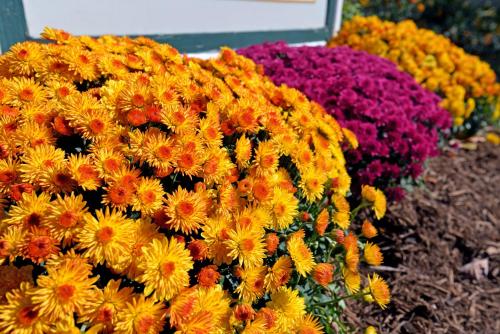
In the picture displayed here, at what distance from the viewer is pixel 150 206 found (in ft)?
4.19

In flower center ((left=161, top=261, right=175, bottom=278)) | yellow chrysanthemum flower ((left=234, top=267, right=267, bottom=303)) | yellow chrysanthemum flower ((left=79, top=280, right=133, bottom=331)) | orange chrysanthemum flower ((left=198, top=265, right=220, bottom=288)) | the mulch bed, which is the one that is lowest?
the mulch bed

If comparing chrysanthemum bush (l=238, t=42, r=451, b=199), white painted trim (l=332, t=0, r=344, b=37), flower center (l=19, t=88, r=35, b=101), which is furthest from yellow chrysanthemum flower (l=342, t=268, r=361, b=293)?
white painted trim (l=332, t=0, r=344, b=37)

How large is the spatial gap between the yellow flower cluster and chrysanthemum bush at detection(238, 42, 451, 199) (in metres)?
0.89

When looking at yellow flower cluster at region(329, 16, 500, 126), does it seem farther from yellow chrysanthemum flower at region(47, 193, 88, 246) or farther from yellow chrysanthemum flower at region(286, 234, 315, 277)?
yellow chrysanthemum flower at region(47, 193, 88, 246)

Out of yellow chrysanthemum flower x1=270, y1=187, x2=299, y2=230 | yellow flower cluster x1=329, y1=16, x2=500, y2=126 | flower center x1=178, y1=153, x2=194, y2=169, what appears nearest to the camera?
flower center x1=178, y1=153, x2=194, y2=169

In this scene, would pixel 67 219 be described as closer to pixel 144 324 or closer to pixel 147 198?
pixel 147 198

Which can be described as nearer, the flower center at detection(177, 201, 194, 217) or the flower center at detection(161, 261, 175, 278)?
the flower center at detection(161, 261, 175, 278)

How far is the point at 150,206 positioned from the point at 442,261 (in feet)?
8.39

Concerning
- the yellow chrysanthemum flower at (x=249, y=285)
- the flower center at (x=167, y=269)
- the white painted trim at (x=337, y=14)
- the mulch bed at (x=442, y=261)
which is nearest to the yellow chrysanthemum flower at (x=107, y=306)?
the flower center at (x=167, y=269)

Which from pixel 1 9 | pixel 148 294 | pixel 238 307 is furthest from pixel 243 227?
pixel 1 9

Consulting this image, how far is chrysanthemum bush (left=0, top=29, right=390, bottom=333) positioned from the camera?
113 centimetres

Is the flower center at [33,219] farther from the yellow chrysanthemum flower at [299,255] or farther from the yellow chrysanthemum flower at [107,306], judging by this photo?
the yellow chrysanthemum flower at [299,255]

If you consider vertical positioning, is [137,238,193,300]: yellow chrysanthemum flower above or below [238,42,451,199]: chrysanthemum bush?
above

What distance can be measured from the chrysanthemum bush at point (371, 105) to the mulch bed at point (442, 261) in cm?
40
